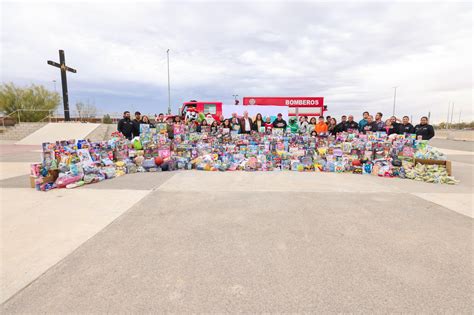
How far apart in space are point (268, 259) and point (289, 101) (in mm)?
12837

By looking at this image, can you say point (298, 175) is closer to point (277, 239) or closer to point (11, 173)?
point (277, 239)

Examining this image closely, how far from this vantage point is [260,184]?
5.79 m

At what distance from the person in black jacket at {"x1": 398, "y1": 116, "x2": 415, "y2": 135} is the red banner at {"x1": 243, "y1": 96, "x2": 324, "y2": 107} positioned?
657 centimetres

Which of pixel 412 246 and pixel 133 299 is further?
pixel 412 246

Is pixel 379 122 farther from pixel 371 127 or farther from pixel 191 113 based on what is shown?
pixel 191 113

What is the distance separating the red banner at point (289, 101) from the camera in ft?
46.2

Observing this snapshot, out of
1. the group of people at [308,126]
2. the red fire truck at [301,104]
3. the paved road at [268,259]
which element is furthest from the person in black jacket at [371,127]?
the red fire truck at [301,104]

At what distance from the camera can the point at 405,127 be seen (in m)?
7.69

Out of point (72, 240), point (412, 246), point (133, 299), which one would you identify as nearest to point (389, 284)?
point (412, 246)

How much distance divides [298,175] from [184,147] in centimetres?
395

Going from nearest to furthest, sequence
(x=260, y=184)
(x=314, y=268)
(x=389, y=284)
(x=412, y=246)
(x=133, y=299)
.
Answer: (x=133, y=299), (x=389, y=284), (x=314, y=268), (x=412, y=246), (x=260, y=184)

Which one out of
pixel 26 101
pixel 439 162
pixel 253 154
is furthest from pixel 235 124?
pixel 26 101

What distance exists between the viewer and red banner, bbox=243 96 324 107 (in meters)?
14.1

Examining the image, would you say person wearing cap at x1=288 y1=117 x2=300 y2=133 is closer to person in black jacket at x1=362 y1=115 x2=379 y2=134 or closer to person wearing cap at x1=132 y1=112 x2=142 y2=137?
person in black jacket at x1=362 y1=115 x2=379 y2=134
